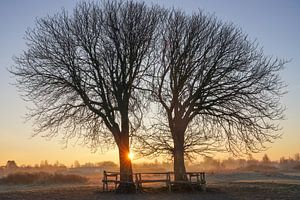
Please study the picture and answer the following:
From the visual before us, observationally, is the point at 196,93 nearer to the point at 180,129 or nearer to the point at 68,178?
the point at 180,129

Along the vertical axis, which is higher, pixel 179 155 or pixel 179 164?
pixel 179 155

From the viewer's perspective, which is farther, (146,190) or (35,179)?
(35,179)

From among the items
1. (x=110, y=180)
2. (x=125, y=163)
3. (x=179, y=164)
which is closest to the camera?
(x=110, y=180)

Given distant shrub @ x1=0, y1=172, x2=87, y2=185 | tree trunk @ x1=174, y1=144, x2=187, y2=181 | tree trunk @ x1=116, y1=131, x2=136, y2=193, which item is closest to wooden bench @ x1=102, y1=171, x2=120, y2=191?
tree trunk @ x1=116, y1=131, x2=136, y2=193

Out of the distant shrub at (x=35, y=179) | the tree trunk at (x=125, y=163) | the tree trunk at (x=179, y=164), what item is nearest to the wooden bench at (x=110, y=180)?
the tree trunk at (x=125, y=163)

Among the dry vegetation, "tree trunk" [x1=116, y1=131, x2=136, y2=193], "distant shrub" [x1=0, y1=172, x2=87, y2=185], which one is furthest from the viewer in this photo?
"distant shrub" [x1=0, y1=172, x2=87, y2=185]

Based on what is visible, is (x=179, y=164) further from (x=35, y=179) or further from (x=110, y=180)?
(x=35, y=179)

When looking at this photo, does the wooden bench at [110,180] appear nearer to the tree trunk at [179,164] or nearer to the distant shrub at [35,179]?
the tree trunk at [179,164]

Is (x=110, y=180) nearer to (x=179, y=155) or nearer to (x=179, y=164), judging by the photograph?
(x=179, y=164)

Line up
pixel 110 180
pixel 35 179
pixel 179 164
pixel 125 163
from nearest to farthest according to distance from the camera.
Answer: pixel 110 180, pixel 125 163, pixel 179 164, pixel 35 179

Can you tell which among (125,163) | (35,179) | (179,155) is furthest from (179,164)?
(35,179)

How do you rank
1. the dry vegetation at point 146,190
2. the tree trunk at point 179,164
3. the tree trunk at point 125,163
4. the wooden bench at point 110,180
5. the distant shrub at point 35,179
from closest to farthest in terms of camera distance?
the dry vegetation at point 146,190, the wooden bench at point 110,180, the tree trunk at point 125,163, the tree trunk at point 179,164, the distant shrub at point 35,179

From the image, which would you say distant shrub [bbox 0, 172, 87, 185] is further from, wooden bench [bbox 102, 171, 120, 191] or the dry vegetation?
wooden bench [bbox 102, 171, 120, 191]

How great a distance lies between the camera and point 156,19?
32.2m
